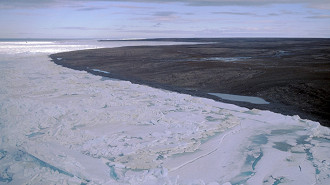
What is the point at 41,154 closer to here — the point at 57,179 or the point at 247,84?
the point at 57,179

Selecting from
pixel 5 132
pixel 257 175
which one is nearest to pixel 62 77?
pixel 5 132

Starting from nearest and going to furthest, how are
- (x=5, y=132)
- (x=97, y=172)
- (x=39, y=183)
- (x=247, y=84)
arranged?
(x=39, y=183), (x=97, y=172), (x=5, y=132), (x=247, y=84)

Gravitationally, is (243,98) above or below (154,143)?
above

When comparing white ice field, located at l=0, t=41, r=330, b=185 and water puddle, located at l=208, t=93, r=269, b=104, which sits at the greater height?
water puddle, located at l=208, t=93, r=269, b=104

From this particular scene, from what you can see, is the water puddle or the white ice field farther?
the water puddle

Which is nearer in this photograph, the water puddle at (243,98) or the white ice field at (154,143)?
the white ice field at (154,143)

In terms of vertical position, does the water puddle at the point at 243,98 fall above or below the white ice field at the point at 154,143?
above

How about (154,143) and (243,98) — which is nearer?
(154,143)

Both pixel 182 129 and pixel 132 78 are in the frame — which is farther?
pixel 132 78
